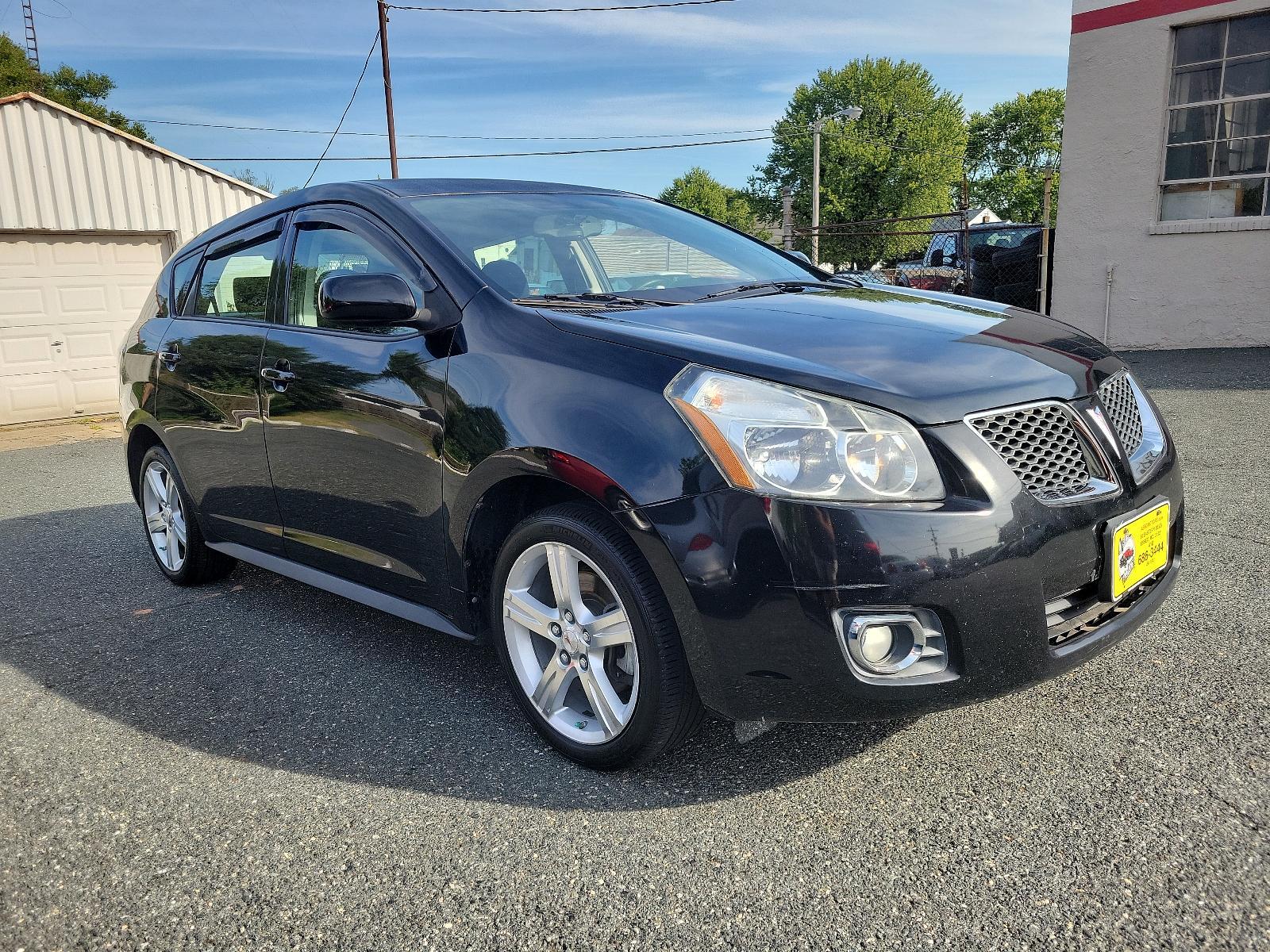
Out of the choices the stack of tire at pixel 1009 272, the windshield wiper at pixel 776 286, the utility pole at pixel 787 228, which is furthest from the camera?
the utility pole at pixel 787 228

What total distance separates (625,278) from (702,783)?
164 cm

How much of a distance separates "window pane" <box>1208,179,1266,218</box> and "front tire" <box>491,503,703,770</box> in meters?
11.1

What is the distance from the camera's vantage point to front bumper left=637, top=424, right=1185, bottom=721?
2191mm

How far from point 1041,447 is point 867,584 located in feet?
1.98

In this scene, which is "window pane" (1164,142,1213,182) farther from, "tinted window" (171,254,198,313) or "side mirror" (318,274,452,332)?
"side mirror" (318,274,452,332)

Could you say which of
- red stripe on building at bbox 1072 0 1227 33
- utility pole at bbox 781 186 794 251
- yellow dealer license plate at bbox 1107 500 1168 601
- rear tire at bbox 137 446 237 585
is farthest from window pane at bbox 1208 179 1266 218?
rear tire at bbox 137 446 237 585

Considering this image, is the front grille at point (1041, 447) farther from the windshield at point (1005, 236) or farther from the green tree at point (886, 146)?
the green tree at point (886, 146)

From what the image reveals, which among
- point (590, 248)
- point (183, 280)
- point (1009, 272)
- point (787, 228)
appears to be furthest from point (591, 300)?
point (787, 228)

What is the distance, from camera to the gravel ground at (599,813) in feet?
6.81

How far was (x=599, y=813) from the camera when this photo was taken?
252cm

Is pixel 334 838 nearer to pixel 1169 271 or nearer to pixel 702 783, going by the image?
pixel 702 783

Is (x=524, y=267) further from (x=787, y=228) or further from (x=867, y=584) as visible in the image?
(x=787, y=228)

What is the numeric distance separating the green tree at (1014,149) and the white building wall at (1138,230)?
74.4 meters

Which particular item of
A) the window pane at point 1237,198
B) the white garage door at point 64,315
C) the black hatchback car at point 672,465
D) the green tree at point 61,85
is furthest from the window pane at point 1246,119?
the green tree at point 61,85
